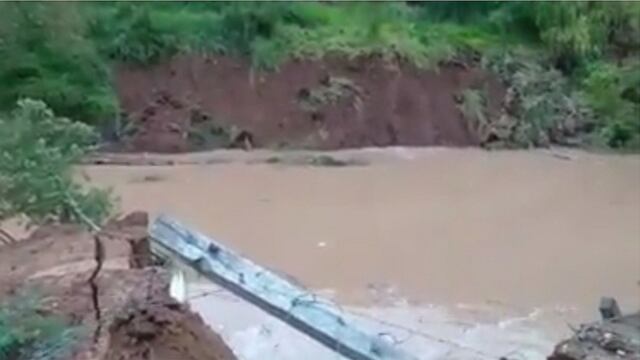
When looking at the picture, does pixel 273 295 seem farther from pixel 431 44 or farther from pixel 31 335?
pixel 431 44

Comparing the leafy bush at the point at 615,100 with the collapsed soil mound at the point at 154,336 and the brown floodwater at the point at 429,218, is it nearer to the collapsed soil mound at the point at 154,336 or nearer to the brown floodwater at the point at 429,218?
the brown floodwater at the point at 429,218

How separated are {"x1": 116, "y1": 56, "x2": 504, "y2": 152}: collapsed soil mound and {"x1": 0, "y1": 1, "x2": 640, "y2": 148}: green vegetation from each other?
0.23 meters

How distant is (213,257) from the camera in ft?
26.5

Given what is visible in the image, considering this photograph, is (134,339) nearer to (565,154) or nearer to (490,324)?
(490,324)

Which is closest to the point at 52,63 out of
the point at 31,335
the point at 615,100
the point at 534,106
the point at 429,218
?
the point at 534,106

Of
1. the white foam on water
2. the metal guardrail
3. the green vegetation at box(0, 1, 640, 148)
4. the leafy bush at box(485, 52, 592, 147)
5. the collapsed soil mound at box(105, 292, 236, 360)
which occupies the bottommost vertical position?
the leafy bush at box(485, 52, 592, 147)

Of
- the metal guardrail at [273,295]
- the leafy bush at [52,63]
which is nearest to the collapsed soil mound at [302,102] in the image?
the leafy bush at [52,63]

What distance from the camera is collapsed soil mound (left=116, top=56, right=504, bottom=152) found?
76.1 ft

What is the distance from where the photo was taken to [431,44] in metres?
24.4

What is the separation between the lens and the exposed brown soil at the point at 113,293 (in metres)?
5.80

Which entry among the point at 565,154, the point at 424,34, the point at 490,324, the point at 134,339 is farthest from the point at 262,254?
the point at 424,34

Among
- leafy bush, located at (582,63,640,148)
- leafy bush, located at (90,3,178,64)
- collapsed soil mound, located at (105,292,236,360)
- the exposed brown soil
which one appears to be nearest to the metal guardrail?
the exposed brown soil

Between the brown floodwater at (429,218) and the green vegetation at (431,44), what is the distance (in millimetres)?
1251

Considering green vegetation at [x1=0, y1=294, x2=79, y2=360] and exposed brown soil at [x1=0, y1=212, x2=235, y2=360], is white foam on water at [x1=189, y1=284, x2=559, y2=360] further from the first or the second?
green vegetation at [x1=0, y1=294, x2=79, y2=360]
